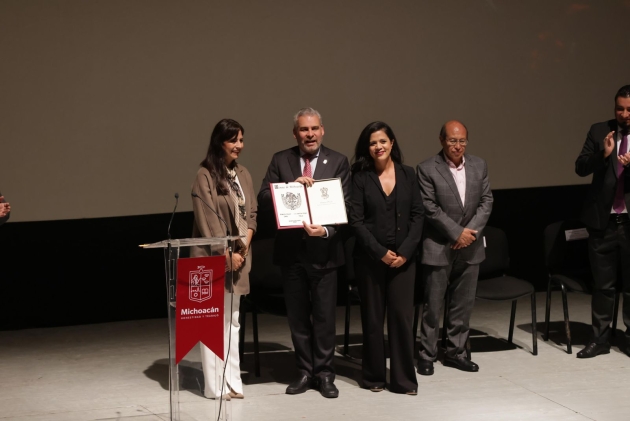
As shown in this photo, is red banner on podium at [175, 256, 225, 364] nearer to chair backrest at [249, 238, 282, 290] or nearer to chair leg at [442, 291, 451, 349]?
chair backrest at [249, 238, 282, 290]

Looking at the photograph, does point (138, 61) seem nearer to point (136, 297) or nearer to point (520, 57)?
point (136, 297)

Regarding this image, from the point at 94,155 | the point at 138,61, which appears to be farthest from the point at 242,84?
the point at 94,155

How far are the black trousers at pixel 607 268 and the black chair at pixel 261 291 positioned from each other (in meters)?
2.07

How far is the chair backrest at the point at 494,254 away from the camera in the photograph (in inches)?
247

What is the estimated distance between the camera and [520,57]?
7.54 metres

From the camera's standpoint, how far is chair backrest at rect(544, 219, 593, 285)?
20.7ft

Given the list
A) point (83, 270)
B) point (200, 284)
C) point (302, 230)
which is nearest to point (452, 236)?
point (302, 230)

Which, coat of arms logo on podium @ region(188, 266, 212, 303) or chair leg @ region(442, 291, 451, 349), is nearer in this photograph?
coat of arms logo on podium @ region(188, 266, 212, 303)

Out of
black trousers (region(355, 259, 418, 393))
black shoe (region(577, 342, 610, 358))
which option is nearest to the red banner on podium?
black trousers (region(355, 259, 418, 393))

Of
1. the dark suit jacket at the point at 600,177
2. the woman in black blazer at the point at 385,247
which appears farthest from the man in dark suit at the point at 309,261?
the dark suit jacket at the point at 600,177

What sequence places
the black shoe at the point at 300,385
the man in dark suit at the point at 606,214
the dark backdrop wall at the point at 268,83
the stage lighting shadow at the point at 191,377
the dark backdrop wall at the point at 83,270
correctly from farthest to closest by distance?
the dark backdrop wall at the point at 83,270 → the dark backdrop wall at the point at 268,83 → the man in dark suit at the point at 606,214 → the black shoe at the point at 300,385 → the stage lighting shadow at the point at 191,377

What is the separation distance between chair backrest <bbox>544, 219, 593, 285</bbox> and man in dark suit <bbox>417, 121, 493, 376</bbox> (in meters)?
0.81

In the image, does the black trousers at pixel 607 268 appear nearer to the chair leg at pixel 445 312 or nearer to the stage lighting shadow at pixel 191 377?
the chair leg at pixel 445 312

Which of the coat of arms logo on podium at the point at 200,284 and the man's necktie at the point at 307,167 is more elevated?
the man's necktie at the point at 307,167
